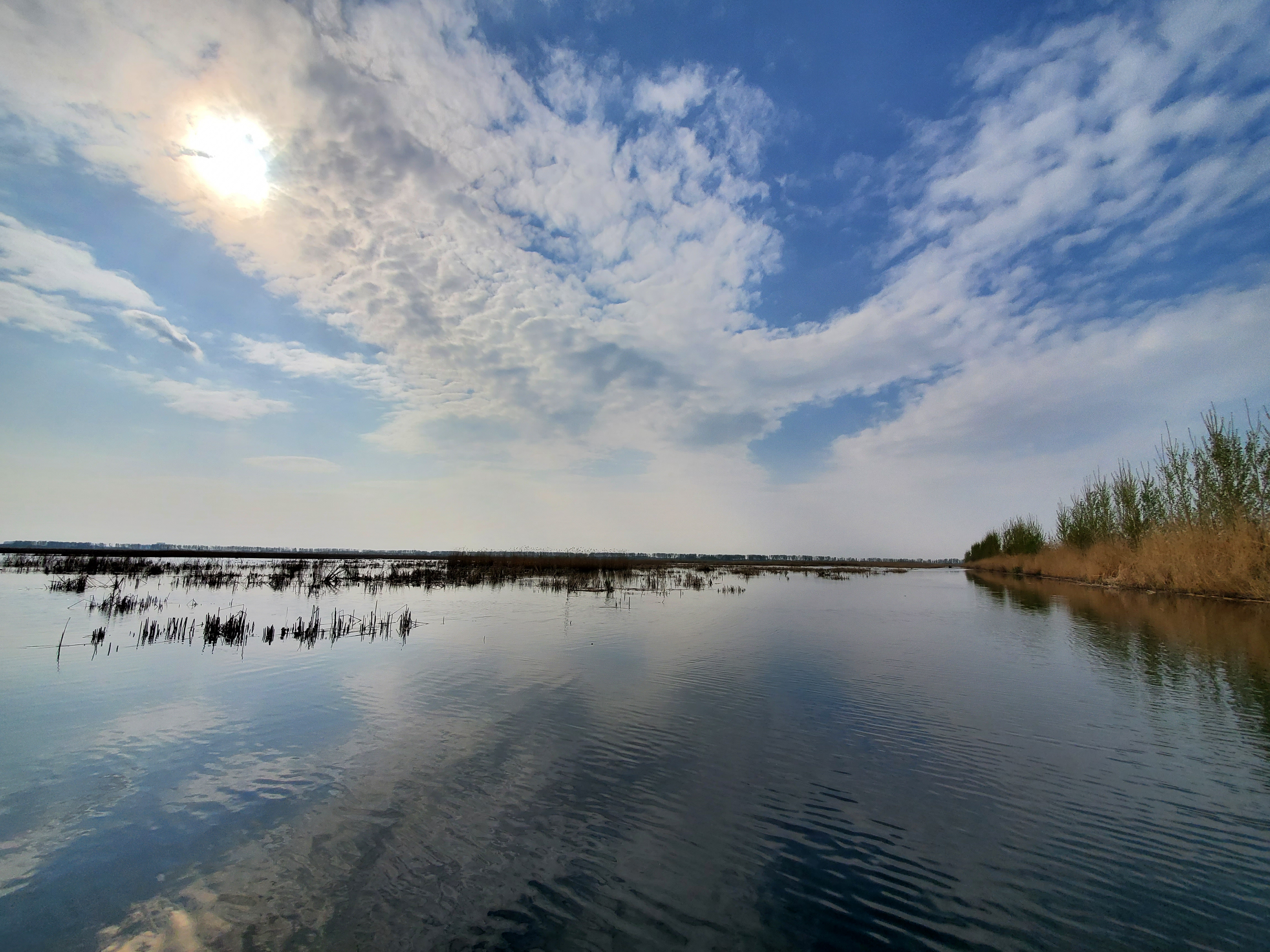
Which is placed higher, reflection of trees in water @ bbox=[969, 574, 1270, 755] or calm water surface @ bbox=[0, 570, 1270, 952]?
reflection of trees in water @ bbox=[969, 574, 1270, 755]

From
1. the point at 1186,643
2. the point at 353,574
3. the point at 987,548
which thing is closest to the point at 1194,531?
the point at 1186,643

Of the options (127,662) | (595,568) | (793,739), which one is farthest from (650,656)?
(595,568)

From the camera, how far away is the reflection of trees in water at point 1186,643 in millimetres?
10750

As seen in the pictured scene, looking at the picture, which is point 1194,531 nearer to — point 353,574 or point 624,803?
point 624,803

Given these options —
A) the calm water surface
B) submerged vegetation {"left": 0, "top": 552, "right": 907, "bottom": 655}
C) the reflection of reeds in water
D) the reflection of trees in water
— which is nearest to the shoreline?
the reflection of trees in water

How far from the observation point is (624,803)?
6074mm

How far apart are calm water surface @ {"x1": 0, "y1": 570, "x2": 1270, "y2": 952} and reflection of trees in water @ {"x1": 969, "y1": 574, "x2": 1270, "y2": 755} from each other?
19 centimetres

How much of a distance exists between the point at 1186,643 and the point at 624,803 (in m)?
19.7

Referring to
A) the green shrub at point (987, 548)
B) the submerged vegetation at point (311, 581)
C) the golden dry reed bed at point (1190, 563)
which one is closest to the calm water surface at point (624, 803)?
the submerged vegetation at point (311, 581)

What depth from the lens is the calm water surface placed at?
163 inches

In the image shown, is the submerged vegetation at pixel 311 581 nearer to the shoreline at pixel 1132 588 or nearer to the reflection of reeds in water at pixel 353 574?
the reflection of reeds in water at pixel 353 574

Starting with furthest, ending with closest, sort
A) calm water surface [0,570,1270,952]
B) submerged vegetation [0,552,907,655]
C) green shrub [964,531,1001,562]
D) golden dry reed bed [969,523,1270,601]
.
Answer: green shrub [964,531,1001,562] < golden dry reed bed [969,523,1270,601] < submerged vegetation [0,552,907,655] < calm water surface [0,570,1270,952]

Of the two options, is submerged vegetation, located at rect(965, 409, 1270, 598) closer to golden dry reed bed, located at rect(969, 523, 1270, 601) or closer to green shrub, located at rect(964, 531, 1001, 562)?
golden dry reed bed, located at rect(969, 523, 1270, 601)

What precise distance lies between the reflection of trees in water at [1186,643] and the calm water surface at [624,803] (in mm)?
188
